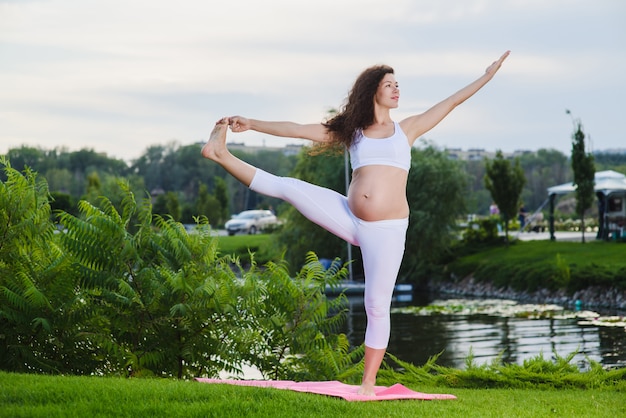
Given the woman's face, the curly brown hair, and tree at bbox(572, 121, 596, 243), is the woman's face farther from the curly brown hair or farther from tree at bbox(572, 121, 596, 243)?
tree at bbox(572, 121, 596, 243)

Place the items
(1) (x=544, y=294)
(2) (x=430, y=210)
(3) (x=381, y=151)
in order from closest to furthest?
(3) (x=381, y=151), (1) (x=544, y=294), (2) (x=430, y=210)

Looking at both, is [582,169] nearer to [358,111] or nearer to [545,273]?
[545,273]

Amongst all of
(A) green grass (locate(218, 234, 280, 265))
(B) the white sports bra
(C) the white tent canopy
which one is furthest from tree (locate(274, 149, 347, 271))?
(B) the white sports bra

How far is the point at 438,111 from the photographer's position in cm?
754

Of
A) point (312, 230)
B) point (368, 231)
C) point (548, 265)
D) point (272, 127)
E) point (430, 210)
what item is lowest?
point (548, 265)

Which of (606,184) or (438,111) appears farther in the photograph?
(606,184)

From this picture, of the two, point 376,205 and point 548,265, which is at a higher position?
point 376,205

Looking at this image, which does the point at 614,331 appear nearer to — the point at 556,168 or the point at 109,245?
the point at 109,245

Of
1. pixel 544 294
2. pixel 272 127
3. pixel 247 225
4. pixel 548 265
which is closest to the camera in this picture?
pixel 272 127

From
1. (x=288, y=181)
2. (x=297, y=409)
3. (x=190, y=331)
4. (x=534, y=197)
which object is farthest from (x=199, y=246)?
(x=534, y=197)

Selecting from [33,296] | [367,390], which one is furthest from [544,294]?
[367,390]

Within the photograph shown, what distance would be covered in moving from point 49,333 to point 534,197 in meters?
80.5

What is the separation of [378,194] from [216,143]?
4.25ft

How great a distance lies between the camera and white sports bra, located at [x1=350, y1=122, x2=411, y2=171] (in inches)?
284
